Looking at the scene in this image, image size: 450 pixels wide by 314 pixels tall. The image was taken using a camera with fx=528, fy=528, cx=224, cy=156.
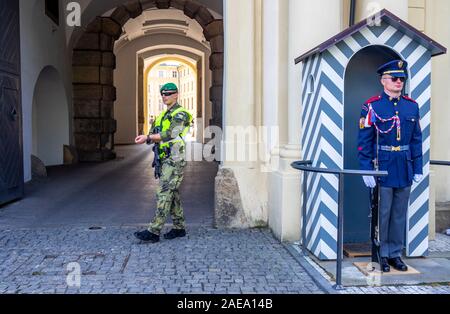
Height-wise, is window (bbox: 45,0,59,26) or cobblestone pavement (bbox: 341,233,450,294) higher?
window (bbox: 45,0,59,26)

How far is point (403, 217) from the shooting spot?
474 cm

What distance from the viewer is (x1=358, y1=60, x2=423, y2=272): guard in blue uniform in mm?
4574

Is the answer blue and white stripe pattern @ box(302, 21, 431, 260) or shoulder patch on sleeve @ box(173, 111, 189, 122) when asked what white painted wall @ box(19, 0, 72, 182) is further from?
blue and white stripe pattern @ box(302, 21, 431, 260)

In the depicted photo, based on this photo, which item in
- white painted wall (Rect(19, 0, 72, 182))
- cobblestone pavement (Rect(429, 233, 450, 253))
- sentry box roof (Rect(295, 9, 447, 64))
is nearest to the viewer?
sentry box roof (Rect(295, 9, 447, 64))

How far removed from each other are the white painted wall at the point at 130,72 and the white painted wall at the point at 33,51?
11521 mm

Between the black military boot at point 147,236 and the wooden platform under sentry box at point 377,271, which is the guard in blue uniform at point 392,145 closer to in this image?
the wooden platform under sentry box at point 377,271

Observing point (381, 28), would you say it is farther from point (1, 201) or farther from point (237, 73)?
point (1, 201)

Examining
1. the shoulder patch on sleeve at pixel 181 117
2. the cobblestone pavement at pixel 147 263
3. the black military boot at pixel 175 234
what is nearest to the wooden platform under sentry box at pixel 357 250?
the cobblestone pavement at pixel 147 263

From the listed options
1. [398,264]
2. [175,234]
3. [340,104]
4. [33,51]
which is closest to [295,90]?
[340,104]

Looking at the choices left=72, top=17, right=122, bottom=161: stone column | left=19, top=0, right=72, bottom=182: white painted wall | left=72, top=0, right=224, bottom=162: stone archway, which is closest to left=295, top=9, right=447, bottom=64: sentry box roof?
left=19, top=0, right=72, bottom=182: white painted wall

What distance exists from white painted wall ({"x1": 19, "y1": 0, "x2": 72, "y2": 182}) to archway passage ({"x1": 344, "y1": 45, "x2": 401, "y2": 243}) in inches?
273

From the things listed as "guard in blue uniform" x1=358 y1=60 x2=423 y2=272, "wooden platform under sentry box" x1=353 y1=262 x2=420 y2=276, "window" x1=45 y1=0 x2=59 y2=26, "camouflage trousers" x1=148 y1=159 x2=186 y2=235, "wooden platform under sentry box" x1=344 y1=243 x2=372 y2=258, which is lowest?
"wooden platform under sentry box" x1=353 y1=262 x2=420 y2=276

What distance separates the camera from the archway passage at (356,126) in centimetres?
537

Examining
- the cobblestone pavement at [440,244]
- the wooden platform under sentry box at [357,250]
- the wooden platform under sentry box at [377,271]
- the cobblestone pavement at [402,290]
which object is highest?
the wooden platform under sentry box at [357,250]
